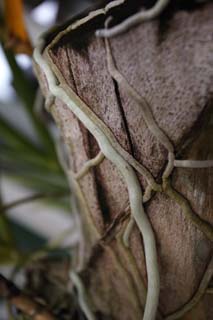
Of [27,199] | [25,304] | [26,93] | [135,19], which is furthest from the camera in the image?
[26,93]

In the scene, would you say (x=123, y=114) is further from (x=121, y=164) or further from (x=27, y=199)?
(x=27, y=199)

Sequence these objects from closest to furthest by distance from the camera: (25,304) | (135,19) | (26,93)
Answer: (135,19) < (25,304) < (26,93)

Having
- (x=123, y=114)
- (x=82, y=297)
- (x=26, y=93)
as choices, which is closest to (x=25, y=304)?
(x=82, y=297)

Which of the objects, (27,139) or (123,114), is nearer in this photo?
(123,114)

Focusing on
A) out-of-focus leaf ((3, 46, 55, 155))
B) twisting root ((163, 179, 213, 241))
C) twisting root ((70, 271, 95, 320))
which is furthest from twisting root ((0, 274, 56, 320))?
out-of-focus leaf ((3, 46, 55, 155))

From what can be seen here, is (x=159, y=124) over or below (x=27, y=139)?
over

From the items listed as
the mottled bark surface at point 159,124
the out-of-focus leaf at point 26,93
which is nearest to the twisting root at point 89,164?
the mottled bark surface at point 159,124

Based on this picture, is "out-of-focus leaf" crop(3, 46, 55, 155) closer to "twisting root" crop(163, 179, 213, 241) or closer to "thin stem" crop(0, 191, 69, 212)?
"thin stem" crop(0, 191, 69, 212)

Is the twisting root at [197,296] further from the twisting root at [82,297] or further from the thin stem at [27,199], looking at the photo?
the thin stem at [27,199]
